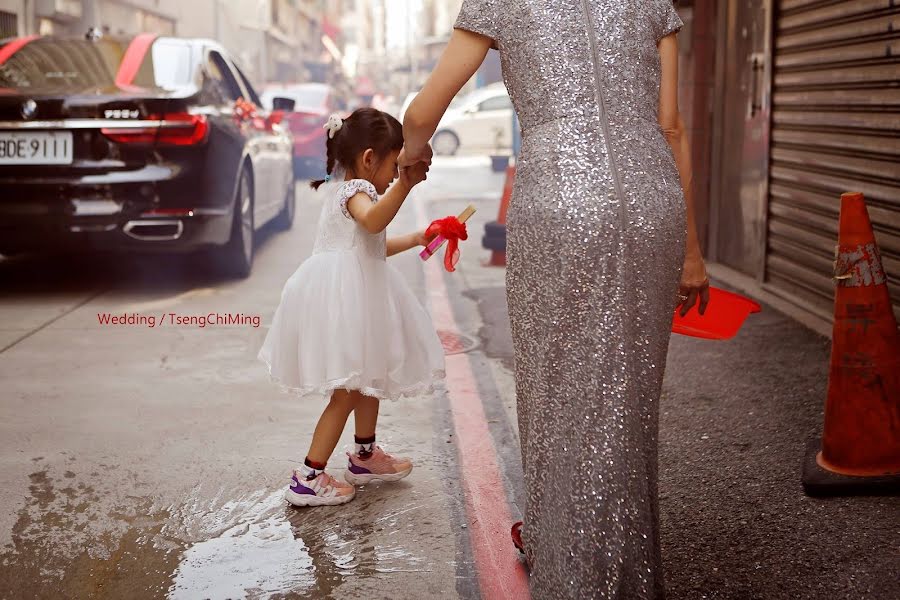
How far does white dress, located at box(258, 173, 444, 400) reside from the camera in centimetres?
376

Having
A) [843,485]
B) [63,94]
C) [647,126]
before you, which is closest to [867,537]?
[843,485]

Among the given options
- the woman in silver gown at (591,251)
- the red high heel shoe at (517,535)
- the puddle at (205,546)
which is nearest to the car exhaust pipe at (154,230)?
the puddle at (205,546)

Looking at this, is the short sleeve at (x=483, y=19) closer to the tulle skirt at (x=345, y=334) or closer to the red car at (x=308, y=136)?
the tulle skirt at (x=345, y=334)

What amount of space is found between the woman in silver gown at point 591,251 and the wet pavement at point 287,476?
2.28 feet

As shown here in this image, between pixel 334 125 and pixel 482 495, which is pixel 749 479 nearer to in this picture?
pixel 482 495

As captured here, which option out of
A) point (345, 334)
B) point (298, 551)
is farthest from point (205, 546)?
point (345, 334)

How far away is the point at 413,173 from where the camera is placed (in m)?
3.00

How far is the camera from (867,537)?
11.3 ft

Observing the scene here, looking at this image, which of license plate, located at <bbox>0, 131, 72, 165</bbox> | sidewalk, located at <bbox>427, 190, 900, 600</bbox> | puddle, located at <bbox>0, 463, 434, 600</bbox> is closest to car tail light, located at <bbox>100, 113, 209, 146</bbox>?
license plate, located at <bbox>0, 131, 72, 165</bbox>

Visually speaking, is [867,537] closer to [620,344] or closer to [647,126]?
[620,344]

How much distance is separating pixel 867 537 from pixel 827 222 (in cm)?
358

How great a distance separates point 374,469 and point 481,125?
21.6 m

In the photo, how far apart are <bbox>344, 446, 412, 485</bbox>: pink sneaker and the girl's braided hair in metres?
1.04

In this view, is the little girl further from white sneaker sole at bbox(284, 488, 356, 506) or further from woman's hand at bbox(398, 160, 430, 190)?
woman's hand at bbox(398, 160, 430, 190)
